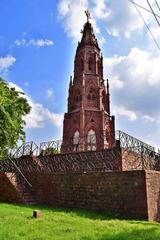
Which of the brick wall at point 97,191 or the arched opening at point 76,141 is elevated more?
the arched opening at point 76,141

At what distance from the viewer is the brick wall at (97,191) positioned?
37.7 ft

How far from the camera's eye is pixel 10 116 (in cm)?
1784

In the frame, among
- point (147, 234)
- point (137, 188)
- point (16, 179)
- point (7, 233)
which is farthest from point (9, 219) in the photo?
point (16, 179)

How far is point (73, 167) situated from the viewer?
1670 centimetres

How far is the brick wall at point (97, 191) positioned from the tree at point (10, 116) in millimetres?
3625

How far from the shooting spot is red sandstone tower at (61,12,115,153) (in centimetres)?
3142

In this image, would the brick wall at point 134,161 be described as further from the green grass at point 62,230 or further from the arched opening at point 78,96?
the arched opening at point 78,96

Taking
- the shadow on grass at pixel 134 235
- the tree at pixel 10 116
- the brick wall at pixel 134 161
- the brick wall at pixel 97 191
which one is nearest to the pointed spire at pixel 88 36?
the tree at pixel 10 116

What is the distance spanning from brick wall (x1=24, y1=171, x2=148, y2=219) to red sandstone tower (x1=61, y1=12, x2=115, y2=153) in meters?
13.3

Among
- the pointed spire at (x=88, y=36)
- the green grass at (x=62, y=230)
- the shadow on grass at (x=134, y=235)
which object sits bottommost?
the shadow on grass at (x=134, y=235)

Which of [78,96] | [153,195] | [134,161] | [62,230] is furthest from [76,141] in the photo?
[62,230]

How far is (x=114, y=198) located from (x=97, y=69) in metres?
25.3

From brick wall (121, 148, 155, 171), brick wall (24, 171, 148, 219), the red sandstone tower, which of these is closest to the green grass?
brick wall (24, 171, 148, 219)

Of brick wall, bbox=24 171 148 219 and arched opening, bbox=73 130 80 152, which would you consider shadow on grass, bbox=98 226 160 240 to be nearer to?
brick wall, bbox=24 171 148 219
